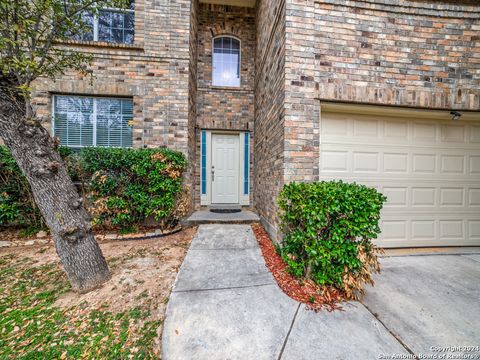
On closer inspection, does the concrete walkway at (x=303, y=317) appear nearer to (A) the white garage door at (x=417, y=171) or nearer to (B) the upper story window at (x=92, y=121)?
(A) the white garage door at (x=417, y=171)

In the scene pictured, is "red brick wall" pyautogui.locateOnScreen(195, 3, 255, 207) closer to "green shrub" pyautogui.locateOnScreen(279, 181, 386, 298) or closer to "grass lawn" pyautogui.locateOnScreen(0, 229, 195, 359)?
"grass lawn" pyautogui.locateOnScreen(0, 229, 195, 359)

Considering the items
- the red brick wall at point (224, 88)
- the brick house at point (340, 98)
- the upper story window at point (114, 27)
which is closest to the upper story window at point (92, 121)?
the brick house at point (340, 98)

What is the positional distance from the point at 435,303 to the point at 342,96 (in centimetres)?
274

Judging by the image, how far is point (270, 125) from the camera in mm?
3801

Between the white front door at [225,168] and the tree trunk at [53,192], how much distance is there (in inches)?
142

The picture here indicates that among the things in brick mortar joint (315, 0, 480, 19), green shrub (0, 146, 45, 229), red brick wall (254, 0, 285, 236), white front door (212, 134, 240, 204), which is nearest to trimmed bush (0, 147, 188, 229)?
green shrub (0, 146, 45, 229)

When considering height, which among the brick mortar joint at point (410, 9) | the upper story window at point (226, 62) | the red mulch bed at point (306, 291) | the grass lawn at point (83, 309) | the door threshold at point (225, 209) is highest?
the upper story window at point (226, 62)

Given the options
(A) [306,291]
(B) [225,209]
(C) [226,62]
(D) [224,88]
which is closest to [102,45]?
(D) [224,88]

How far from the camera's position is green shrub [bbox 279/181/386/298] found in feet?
6.83

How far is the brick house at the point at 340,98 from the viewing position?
9.53 ft

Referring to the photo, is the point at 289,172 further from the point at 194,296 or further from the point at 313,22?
the point at 313,22

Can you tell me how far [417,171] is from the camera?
11.1 ft

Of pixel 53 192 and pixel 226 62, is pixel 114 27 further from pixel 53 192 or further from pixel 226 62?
pixel 53 192

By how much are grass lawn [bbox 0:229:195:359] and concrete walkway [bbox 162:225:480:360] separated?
23 centimetres
